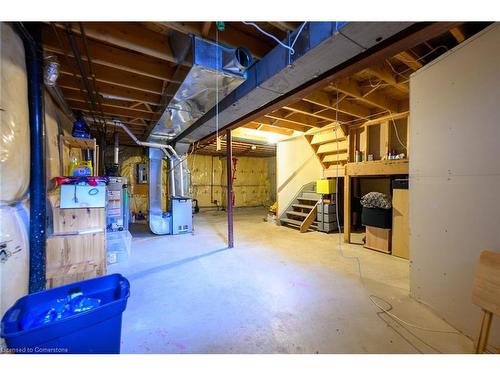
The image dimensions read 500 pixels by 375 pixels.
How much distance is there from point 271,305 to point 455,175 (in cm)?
171

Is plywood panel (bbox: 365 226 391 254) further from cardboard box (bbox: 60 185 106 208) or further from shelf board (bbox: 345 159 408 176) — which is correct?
A: cardboard box (bbox: 60 185 106 208)

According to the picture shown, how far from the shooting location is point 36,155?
5.04 feet

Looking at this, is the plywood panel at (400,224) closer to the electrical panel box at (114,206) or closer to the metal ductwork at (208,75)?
the metal ductwork at (208,75)

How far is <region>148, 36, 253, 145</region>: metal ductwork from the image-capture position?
1.65 metres

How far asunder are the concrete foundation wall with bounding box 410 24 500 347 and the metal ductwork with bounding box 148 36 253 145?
1521mm

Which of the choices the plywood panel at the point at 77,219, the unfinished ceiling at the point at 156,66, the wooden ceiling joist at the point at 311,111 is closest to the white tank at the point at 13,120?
the unfinished ceiling at the point at 156,66

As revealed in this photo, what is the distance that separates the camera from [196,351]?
52.3 inches

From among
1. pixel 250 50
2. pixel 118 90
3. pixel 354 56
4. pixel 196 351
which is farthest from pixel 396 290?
pixel 118 90

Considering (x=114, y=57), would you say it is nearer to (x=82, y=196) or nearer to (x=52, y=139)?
(x=52, y=139)

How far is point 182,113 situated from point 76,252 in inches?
75.4

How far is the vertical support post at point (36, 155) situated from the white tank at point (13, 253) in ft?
0.16

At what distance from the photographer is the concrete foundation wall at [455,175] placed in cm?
135

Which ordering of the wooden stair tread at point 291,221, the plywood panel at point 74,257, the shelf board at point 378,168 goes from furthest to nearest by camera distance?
the wooden stair tread at point 291,221
the shelf board at point 378,168
the plywood panel at point 74,257
